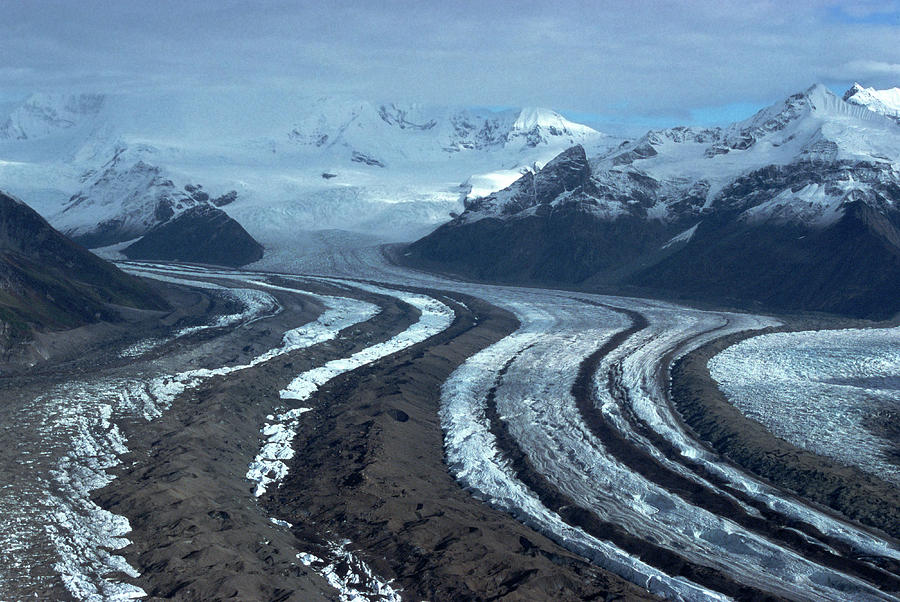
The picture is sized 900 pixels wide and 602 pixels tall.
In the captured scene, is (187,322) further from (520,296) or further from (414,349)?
(520,296)

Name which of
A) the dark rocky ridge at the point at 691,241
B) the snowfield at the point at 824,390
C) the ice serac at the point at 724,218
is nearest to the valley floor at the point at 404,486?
the snowfield at the point at 824,390

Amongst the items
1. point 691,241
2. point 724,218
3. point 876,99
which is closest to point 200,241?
point 691,241

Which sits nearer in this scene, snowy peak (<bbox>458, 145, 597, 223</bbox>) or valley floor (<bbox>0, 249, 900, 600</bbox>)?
valley floor (<bbox>0, 249, 900, 600</bbox>)

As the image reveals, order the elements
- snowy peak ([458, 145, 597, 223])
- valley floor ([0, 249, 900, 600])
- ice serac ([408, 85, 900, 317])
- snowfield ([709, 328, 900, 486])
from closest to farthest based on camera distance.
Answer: valley floor ([0, 249, 900, 600])
snowfield ([709, 328, 900, 486])
ice serac ([408, 85, 900, 317])
snowy peak ([458, 145, 597, 223])

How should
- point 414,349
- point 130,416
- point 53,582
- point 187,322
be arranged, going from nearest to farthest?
point 53,582 < point 130,416 < point 414,349 < point 187,322

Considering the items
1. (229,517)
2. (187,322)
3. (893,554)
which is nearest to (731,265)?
(187,322)

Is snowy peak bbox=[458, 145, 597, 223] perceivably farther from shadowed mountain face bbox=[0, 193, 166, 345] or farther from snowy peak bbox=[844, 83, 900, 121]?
shadowed mountain face bbox=[0, 193, 166, 345]

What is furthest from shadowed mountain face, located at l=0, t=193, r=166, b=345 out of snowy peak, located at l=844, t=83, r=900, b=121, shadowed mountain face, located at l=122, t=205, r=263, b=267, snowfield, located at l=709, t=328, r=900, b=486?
snowy peak, located at l=844, t=83, r=900, b=121
